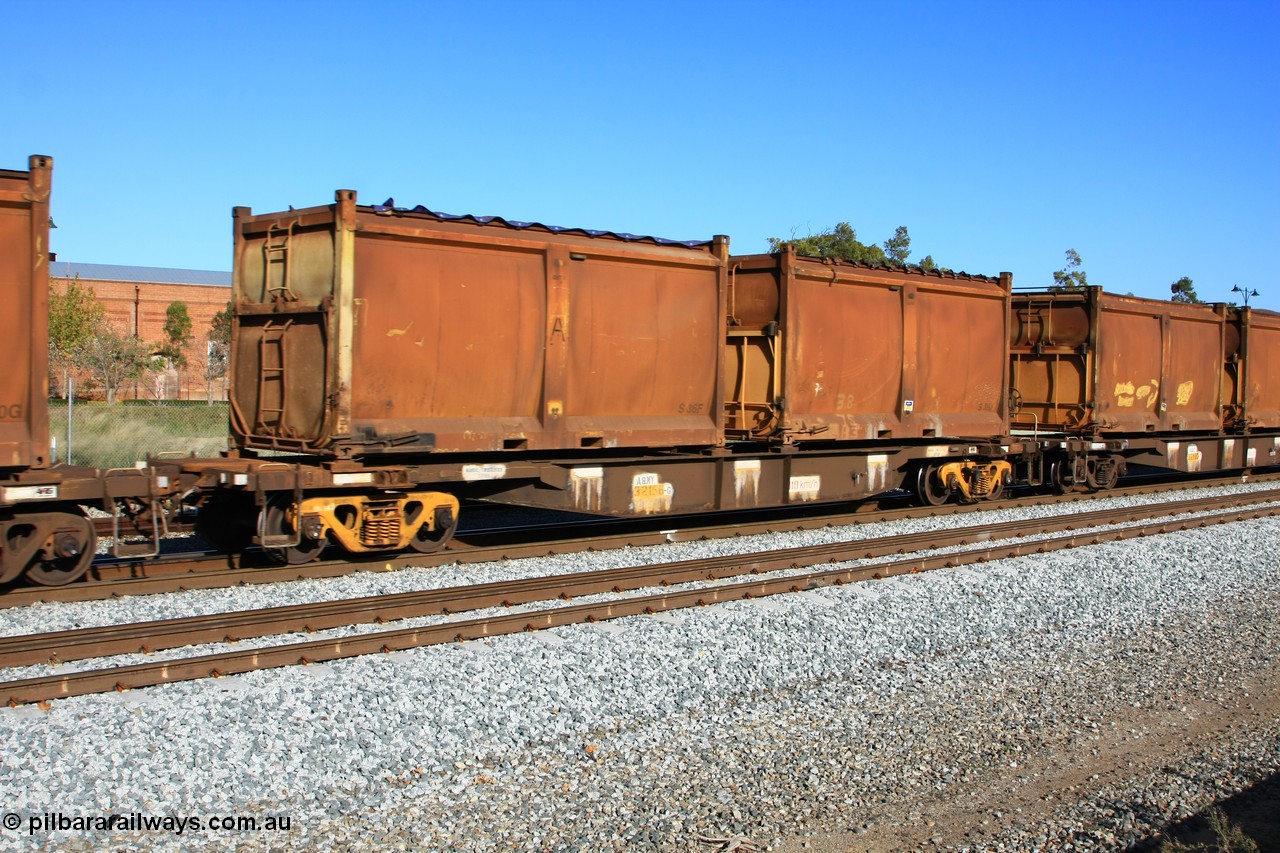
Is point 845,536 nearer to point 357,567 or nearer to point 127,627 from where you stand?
point 357,567

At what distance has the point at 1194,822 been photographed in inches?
208

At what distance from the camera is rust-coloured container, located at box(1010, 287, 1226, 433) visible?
18.7m

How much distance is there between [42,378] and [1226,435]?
22075 millimetres

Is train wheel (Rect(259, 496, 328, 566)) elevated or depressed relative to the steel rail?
elevated

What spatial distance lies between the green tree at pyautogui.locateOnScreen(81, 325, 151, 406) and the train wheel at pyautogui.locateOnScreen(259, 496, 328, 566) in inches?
1294

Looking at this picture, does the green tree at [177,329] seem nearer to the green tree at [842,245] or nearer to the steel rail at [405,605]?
the green tree at [842,245]

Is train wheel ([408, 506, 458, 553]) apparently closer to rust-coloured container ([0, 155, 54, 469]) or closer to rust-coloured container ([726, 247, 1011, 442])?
rust-coloured container ([0, 155, 54, 469])

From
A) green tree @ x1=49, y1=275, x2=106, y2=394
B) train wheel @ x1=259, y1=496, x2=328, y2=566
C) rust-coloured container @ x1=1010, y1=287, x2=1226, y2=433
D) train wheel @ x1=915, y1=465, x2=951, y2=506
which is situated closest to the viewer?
train wheel @ x1=259, y1=496, x2=328, y2=566

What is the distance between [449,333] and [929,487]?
8668 millimetres

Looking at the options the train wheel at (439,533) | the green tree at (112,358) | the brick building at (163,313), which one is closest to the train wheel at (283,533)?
the train wheel at (439,533)

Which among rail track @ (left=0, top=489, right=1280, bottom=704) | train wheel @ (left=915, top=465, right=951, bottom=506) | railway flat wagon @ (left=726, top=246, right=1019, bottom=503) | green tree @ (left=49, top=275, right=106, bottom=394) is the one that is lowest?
rail track @ (left=0, top=489, right=1280, bottom=704)

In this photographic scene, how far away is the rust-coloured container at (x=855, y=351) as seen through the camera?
13875 millimetres

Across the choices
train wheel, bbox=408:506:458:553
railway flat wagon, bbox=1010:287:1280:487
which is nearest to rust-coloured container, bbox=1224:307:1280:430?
railway flat wagon, bbox=1010:287:1280:487

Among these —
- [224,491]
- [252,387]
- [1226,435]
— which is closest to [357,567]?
[224,491]
